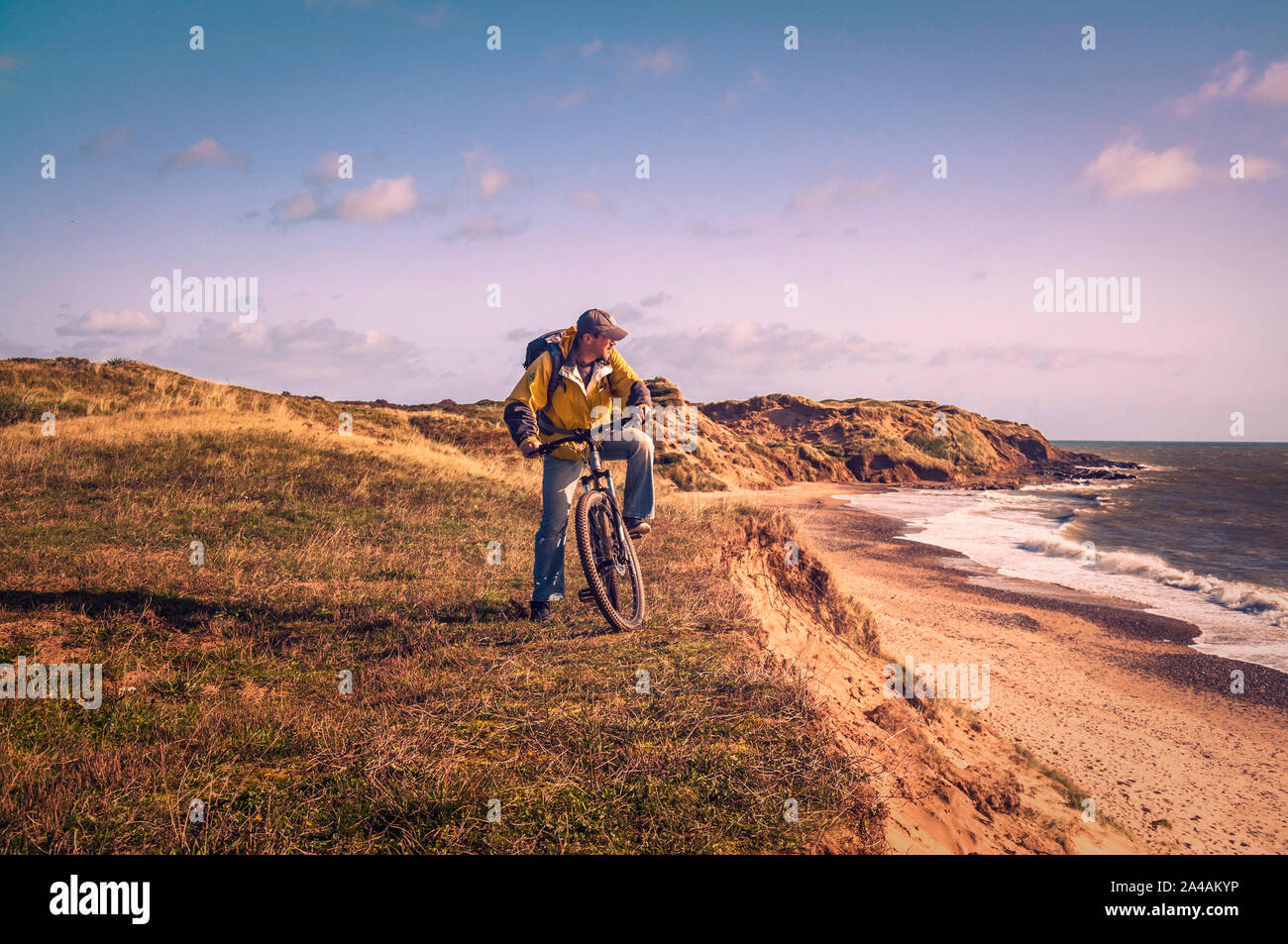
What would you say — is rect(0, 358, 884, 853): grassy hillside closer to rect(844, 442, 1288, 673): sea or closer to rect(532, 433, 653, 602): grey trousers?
rect(532, 433, 653, 602): grey trousers

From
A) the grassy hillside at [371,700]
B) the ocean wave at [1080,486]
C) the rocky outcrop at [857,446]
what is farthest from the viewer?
the ocean wave at [1080,486]

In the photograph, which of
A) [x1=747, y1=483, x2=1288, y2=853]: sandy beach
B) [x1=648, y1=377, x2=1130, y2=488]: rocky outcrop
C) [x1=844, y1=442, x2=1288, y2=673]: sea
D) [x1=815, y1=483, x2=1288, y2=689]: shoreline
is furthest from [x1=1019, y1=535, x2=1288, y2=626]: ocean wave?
[x1=648, y1=377, x2=1130, y2=488]: rocky outcrop

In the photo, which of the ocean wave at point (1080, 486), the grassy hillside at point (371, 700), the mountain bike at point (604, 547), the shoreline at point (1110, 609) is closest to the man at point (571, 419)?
the mountain bike at point (604, 547)

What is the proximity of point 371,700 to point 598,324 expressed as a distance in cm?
343

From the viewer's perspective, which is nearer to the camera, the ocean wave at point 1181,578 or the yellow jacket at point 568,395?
the yellow jacket at point 568,395

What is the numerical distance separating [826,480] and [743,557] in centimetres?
4388

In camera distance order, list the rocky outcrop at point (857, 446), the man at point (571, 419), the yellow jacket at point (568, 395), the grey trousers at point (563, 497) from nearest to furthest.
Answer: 1. the yellow jacket at point (568, 395)
2. the man at point (571, 419)
3. the grey trousers at point (563, 497)
4. the rocky outcrop at point (857, 446)

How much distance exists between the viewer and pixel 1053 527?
2925 cm

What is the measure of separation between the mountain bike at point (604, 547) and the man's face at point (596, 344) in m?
0.71

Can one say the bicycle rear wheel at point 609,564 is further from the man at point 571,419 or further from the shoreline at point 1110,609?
the shoreline at point 1110,609

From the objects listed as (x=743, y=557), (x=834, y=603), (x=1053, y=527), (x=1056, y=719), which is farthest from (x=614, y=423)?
(x=1053, y=527)

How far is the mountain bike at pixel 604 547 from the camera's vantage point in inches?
222
